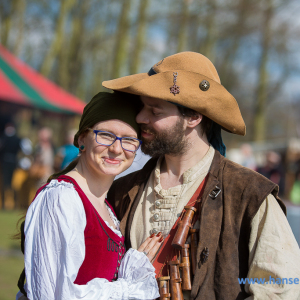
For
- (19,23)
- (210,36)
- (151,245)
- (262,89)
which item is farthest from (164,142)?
(262,89)

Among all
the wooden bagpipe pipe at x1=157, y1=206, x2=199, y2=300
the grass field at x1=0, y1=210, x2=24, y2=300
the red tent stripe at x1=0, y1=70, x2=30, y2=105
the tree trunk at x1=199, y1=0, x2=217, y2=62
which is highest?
the tree trunk at x1=199, y1=0, x2=217, y2=62

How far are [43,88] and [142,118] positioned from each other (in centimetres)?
1019

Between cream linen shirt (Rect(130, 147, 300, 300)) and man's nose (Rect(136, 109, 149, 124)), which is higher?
man's nose (Rect(136, 109, 149, 124))

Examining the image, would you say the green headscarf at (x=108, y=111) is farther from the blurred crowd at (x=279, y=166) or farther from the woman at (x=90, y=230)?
the blurred crowd at (x=279, y=166)

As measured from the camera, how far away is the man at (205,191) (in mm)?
1943

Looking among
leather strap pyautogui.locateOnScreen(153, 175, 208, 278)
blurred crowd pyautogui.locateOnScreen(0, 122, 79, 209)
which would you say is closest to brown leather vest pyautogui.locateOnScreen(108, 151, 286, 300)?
leather strap pyautogui.locateOnScreen(153, 175, 208, 278)

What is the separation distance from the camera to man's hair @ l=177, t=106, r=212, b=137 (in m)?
2.35

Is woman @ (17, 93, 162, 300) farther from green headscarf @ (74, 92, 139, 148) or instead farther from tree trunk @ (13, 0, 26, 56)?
tree trunk @ (13, 0, 26, 56)

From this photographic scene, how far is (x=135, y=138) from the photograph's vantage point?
2199 millimetres

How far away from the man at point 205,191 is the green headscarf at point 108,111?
7 centimetres

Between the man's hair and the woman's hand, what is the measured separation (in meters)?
0.76

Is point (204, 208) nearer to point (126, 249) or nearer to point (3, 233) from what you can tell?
point (126, 249)

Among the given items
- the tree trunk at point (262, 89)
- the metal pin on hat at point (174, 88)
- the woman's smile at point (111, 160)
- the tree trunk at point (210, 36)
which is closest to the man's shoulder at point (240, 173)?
the metal pin on hat at point (174, 88)

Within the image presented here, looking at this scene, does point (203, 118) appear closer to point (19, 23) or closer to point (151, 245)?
point (151, 245)
